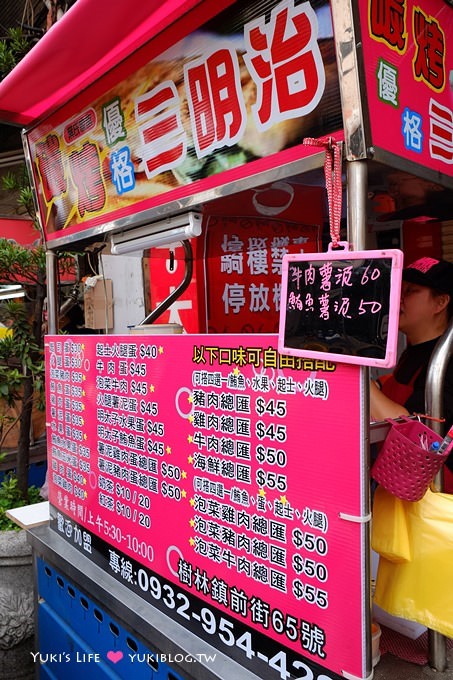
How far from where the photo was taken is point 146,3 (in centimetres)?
198

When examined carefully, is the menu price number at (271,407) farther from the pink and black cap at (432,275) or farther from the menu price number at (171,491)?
the pink and black cap at (432,275)

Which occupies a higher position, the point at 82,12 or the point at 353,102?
the point at 82,12

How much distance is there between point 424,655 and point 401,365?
118cm

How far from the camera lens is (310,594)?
157cm

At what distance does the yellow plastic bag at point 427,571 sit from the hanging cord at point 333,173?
866 millimetres

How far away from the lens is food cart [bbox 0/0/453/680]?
149 centimetres

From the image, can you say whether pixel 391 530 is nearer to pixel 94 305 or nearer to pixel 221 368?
pixel 221 368

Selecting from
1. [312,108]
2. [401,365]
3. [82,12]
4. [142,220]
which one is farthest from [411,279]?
[82,12]

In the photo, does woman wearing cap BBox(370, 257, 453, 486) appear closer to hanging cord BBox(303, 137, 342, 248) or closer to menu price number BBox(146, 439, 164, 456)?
hanging cord BBox(303, 137, 342, 248)

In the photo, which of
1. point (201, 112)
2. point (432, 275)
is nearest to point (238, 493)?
point (432, 275)

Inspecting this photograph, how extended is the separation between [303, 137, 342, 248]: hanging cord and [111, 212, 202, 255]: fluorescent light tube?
83 cm

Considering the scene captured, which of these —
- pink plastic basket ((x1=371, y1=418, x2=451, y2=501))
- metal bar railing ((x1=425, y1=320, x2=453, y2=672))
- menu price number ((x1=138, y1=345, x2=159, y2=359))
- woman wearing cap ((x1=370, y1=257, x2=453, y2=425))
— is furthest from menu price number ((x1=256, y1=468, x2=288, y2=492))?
menu price number ((x1=138, y1=345, x2=159, y2=359))

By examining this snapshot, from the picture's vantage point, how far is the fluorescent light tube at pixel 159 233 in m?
2.25

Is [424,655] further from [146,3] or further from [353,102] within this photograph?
[146,3]
